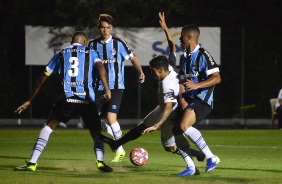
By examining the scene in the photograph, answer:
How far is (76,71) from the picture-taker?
43.9 ft

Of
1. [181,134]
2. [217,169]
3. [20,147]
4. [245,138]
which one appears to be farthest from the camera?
[245,138]

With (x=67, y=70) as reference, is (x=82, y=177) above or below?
below

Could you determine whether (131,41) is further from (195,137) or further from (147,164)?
(195,137)

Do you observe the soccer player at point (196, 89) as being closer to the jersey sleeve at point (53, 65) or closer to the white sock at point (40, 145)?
the jersey sleeve at point (53, 65)

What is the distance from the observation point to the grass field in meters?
12.4

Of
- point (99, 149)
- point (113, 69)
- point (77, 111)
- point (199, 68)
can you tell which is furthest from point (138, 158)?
point (113, 69)

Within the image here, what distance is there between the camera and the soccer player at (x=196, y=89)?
1296cm

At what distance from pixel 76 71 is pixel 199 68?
6.04 ft

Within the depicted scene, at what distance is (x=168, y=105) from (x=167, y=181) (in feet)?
→ 4.12

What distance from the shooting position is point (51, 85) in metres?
30.2

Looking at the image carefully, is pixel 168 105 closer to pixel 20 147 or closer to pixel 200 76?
pixel 200 76

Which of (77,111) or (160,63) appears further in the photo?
(77,111)

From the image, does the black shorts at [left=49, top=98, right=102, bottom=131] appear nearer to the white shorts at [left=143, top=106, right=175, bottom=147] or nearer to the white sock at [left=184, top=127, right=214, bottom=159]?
the white shorts at [left=143, top=106, right=175, bottom=147]

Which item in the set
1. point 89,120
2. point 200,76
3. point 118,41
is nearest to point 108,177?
point 89,120
